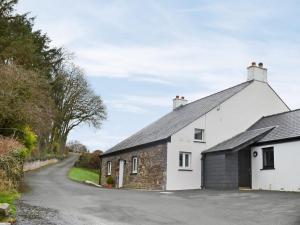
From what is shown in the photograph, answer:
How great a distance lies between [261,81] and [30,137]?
15.9m

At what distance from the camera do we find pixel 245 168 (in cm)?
2492

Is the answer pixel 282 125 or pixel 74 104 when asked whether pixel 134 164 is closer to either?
pixel 282 125

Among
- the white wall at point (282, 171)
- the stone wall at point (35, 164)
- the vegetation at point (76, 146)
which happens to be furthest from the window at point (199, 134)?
the vegetation at point (76, 146)

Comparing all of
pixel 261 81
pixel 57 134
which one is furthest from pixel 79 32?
pixel 57 134

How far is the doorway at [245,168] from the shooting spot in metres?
24.8

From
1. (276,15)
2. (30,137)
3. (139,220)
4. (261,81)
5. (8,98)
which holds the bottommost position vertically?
(139,220)

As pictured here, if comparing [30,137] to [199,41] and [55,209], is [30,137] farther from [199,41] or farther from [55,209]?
[199,41]

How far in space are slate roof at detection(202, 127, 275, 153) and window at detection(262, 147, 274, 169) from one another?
0.91 meters

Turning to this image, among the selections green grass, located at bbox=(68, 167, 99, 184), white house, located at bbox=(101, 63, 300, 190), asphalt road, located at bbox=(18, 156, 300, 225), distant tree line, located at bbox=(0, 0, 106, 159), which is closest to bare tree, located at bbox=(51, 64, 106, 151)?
distant tree line, located at bbox=(0, 0, 106, 159)

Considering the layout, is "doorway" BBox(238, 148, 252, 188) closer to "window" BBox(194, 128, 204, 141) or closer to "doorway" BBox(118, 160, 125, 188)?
Result: "window" BBox(194, 128, 204, 141)

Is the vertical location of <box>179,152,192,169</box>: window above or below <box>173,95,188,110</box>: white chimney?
below

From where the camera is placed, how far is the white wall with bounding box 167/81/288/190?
2550cm

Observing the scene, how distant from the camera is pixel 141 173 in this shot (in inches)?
1106

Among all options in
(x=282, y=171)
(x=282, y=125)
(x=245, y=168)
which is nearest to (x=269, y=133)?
(x=282, y=125)
